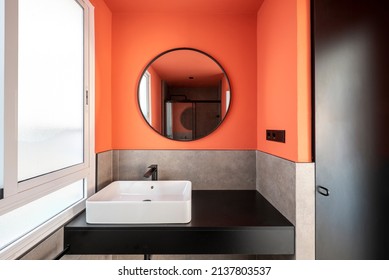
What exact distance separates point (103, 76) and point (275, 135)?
138 cm

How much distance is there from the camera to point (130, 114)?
2.16m

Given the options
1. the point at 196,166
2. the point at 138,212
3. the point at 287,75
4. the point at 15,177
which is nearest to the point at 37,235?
the point at 15,177

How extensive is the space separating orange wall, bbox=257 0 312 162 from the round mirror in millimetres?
385

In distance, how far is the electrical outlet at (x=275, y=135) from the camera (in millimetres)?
1585

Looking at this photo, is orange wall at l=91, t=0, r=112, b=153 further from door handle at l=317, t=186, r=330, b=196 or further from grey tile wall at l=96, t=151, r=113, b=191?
door handle at l=317, t=186, r=330, b=196

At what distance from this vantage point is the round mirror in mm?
2133

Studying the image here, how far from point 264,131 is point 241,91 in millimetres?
416

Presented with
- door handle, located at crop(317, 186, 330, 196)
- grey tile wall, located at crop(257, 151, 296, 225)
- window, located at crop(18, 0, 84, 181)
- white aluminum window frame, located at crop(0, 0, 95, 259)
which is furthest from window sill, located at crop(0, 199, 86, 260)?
door handle, located at crop(317, 186, 330, 196)

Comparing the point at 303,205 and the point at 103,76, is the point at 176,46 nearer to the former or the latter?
the point at 103,76

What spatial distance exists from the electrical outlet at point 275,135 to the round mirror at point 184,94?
0.45 m

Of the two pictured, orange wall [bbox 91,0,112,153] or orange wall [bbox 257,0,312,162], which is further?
orange wall [bbox 91,0,112,153]

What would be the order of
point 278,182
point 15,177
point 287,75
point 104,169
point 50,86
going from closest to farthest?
point 15,177 < point 50,86 < point 287,75 < point 278,182 < point 104,169

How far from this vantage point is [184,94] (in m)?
2.15
